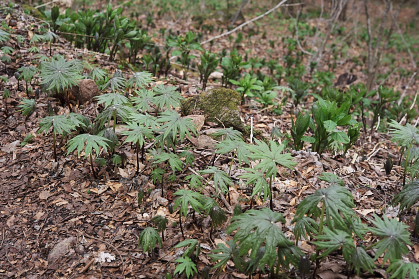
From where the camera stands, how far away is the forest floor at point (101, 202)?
2.52 metres

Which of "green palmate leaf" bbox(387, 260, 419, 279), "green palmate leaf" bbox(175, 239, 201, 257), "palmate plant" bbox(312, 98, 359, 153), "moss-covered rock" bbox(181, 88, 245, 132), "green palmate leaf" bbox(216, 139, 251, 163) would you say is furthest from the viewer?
"moss-covered rock" bbox(181, 88, 245, 132)

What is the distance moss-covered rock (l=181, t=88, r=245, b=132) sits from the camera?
380 cm

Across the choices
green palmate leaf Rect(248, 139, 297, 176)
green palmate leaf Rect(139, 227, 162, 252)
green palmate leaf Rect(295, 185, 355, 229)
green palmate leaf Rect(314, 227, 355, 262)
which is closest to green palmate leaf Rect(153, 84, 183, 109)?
green palmate leaf Rect(248, 139, 297, 176)

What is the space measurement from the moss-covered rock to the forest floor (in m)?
0.16

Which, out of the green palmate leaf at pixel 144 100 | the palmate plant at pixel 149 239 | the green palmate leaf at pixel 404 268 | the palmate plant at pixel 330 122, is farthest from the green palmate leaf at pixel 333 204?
the green palmate leaf at pixel 144 100

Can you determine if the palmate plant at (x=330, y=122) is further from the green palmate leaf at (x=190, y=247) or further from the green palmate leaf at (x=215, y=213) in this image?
the green palmate leaf at (x=190, y=247)

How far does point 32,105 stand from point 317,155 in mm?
3037

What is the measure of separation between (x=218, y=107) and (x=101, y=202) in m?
1.65

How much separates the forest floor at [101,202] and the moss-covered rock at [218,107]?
159 mm

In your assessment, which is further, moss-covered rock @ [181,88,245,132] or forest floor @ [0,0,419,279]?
moss-covered rock @ [181,88,245,132]

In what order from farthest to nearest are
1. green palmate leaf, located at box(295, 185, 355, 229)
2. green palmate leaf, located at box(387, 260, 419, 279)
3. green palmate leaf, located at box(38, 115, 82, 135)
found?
green palmate leaf, located at box(38, 115, 82, 135)
green palmate leaf, located at box(295, 185, 355, 229)
green palmate leaf, located at box(387, 260, 419, 279)

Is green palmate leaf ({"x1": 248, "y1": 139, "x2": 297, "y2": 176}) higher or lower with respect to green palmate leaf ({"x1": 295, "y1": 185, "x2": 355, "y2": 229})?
higher

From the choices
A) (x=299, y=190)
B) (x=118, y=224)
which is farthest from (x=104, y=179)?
(x=299, y=190)

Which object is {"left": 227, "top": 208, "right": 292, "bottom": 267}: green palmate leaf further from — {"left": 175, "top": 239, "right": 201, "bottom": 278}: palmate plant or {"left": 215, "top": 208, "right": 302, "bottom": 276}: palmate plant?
{"left": 175, "top": 239, "right": 201, "bottom": 278}: palmate plant
